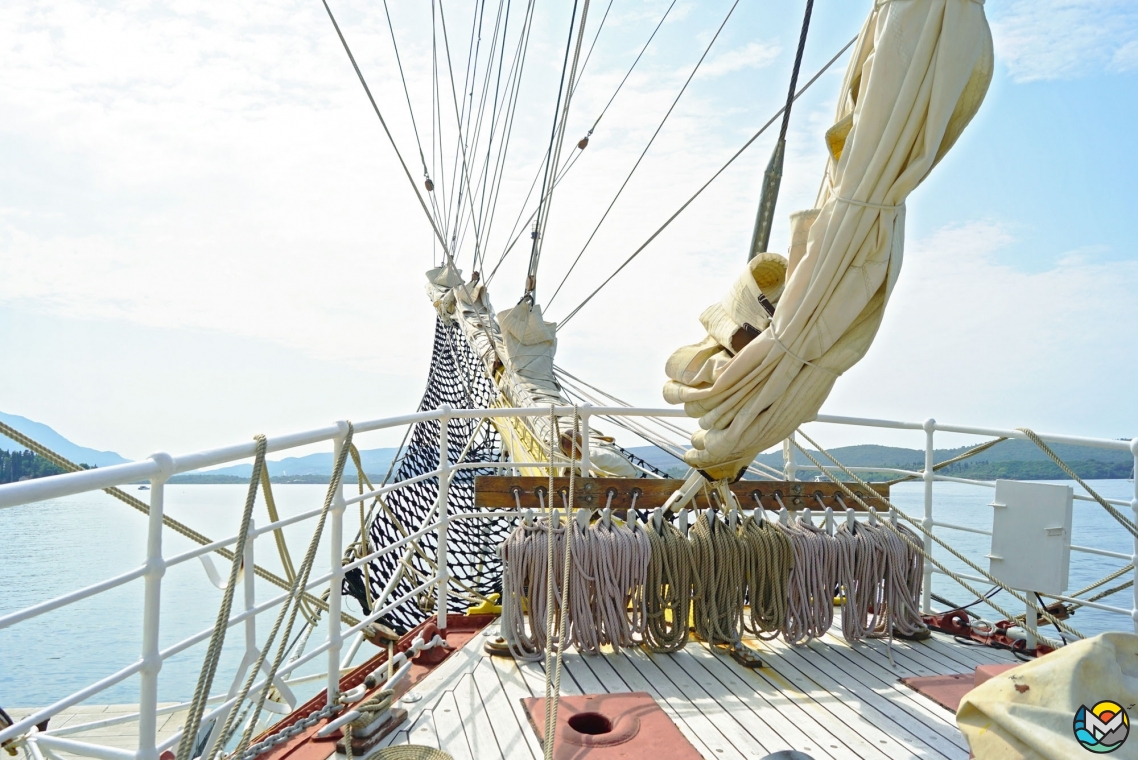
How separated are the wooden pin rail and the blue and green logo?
163 centimetres

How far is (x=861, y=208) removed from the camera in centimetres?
216

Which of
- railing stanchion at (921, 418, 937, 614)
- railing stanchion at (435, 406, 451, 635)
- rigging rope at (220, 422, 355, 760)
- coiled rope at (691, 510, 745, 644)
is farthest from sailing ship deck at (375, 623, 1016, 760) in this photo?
rigging rope at (220, 422, 355, 760)

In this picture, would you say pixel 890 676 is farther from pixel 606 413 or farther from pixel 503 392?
pixel 503 392

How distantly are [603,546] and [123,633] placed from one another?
Result: 1136 centimetres

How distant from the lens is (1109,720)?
59.9 inches

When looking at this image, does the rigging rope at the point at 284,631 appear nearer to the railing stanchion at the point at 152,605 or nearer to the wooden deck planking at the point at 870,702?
the railing stanchion at the point at 152,605

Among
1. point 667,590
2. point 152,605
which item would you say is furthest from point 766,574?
point 152,605

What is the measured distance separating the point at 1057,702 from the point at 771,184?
6.30ft

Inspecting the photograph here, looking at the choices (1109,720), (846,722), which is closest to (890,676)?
(846,722)

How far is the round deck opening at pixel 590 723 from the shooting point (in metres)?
2.31

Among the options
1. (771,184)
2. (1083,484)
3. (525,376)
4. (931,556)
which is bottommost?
(931,556)

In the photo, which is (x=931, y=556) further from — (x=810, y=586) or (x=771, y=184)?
(x=771, y=184)

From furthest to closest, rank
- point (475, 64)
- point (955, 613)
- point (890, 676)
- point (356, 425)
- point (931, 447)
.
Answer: point (475, 64), point (931, 447), point (955, 613), point (890, 676), point (356, 425)

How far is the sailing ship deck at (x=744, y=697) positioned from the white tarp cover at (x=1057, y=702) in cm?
63
